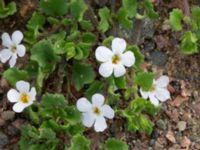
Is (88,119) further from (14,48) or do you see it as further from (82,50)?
(14,48)

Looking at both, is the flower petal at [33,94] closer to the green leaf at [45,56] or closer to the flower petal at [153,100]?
the green leaf at [45,56]

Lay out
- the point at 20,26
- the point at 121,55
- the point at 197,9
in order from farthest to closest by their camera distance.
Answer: the point at 20,26 < the point at 197,9 < the point at 121,55

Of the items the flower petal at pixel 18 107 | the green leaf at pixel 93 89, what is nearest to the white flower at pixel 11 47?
the flower petal at pixel 18 107

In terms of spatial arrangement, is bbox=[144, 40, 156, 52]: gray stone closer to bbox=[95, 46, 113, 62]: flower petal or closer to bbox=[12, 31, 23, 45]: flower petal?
bbox=[95, 46, 113, 62]: flower petal

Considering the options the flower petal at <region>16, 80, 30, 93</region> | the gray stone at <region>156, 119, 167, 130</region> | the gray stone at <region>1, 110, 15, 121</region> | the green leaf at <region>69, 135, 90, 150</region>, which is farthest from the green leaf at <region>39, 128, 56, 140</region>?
the gray stone at <region>156, 119, 167, 130</region>

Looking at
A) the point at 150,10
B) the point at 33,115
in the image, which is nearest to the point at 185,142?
the point at 150,10

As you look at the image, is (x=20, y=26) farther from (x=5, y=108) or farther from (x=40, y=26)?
(x=5, y=108)

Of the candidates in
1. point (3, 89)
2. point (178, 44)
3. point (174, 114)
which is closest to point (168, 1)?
point (178, 44)
